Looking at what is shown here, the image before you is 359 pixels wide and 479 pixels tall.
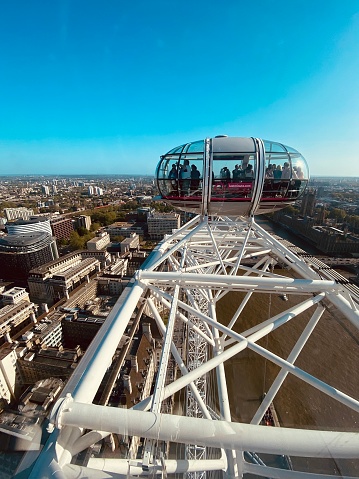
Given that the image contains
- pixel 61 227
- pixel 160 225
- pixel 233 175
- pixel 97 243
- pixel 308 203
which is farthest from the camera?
pixel 308 203

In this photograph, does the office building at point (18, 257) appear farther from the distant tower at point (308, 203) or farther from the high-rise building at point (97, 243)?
the distant tower at point (308, 203)

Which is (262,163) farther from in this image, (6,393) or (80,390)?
(6,393)

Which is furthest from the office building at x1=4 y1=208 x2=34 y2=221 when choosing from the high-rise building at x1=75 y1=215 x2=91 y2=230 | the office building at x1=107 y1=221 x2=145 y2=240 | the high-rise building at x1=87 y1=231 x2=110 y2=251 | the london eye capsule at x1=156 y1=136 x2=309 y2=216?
the london eye capsule at x1=156 y1=136 x2=309 y2=216

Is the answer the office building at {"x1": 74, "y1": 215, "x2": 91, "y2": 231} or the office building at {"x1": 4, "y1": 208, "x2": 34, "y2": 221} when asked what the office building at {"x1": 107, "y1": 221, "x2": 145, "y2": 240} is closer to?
the office building at {"x1": 74, "y1": 215, "x2": 91, "y2": 231}

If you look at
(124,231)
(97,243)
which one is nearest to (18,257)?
(97,243)

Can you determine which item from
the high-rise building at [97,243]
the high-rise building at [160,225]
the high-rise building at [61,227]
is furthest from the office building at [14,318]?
the high-rise building at [160,225]

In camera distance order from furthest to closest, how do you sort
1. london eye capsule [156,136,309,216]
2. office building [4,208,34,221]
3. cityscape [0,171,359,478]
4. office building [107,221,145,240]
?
office building [4,208,34,221]
office building [107,221,145,240]
cityscape [0,171,359,478]
london eye capsule [156,136,309,216]

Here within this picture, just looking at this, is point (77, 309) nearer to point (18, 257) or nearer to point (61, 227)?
point (18, 257)

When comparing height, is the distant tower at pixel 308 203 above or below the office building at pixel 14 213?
above
